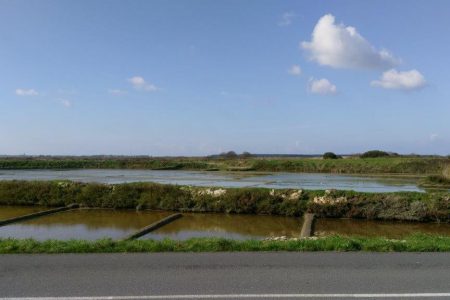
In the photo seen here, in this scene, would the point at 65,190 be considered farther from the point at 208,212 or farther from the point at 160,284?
the point at 160,284

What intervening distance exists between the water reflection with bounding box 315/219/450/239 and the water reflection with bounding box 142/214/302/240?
116 cm

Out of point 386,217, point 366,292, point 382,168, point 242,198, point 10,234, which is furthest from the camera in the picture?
point 382,168

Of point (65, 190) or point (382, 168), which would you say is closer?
point (65, 190)

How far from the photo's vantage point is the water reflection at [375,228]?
16.9 meters

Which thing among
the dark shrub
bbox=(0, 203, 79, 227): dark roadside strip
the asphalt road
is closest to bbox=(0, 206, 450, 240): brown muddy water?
bbox=(0, 203, 79, 227): dark roadside strip

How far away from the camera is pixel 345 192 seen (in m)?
21.8

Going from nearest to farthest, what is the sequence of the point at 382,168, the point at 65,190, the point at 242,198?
the point at 242,198 → the point at 65,190 → the point at 382,168

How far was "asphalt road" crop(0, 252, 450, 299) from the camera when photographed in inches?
254

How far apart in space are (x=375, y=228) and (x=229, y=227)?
6049mm

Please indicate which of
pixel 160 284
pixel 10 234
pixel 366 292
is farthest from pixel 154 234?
pixel 366 292

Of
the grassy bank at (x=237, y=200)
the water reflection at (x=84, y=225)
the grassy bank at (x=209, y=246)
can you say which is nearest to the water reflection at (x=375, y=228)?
the grassy bank at (x=237, y=200)

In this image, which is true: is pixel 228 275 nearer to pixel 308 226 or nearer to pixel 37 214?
pixel 308 226

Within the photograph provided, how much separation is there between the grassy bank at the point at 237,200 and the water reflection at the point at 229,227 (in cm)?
98

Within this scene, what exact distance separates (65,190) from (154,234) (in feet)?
35.9
